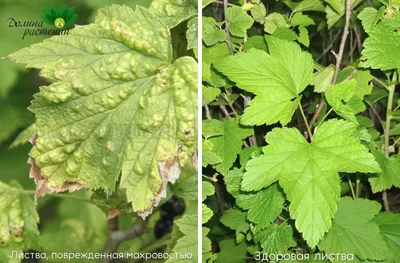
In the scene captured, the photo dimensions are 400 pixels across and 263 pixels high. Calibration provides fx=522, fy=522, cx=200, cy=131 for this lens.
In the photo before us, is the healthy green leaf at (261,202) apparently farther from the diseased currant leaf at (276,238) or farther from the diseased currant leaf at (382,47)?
the diseased currant leaf at (382,47)

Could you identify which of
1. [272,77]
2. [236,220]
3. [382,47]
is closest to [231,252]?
[236,220]

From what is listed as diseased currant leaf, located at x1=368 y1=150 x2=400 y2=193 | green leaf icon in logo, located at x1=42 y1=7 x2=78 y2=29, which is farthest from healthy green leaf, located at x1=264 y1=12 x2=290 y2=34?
green leaf icon in logo, located at x1=42 y1=7 x2=78 y2=29

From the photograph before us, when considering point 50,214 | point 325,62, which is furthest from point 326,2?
point 50,214

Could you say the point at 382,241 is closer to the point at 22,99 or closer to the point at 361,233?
the point at 361,233

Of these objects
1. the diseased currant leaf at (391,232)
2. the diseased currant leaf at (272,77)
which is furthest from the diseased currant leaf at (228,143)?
the diseased currant leaf at (391,232)

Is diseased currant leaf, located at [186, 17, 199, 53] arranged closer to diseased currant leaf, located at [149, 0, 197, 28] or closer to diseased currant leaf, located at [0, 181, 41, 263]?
diseased currant leaf, located at [149, 0, 197, 28]

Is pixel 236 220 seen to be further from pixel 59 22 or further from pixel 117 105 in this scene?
pixel 59 22

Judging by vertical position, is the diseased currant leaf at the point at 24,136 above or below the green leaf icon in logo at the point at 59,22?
below
